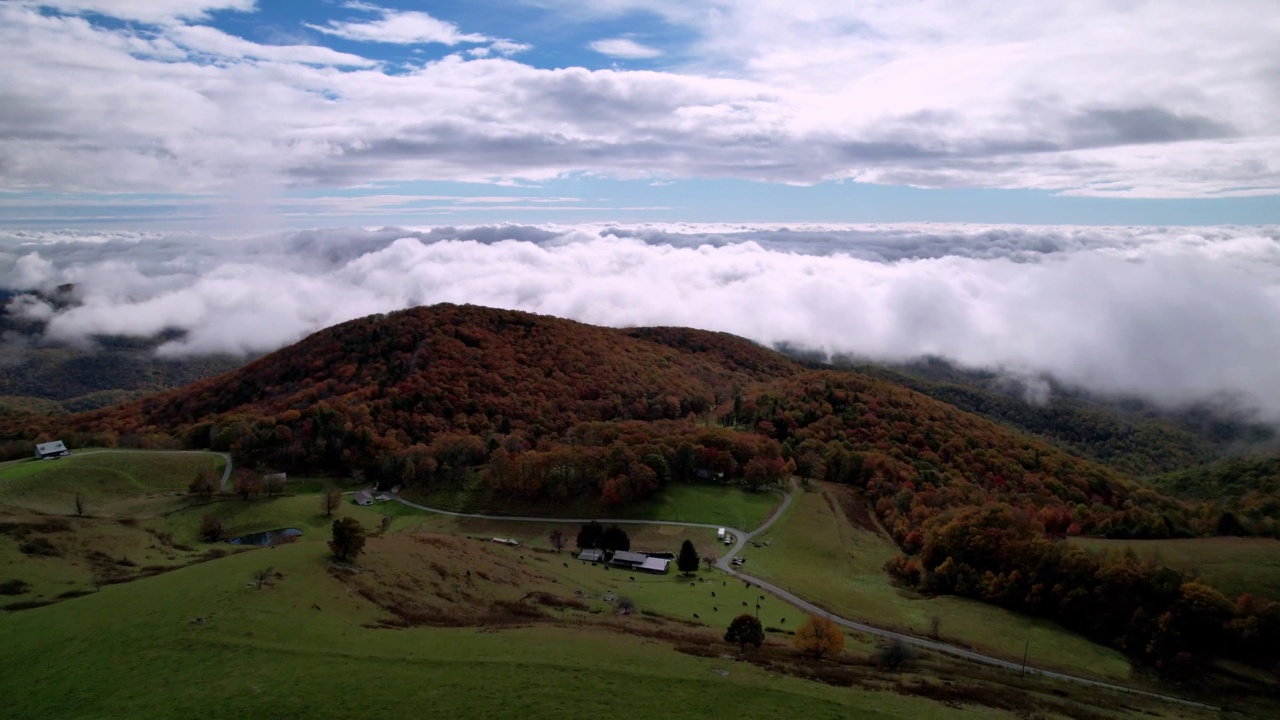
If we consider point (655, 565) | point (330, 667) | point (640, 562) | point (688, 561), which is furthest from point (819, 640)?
point (330, 667)

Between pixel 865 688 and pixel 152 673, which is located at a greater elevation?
pixel 152 673

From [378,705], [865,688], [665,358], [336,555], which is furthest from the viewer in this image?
[665,358]

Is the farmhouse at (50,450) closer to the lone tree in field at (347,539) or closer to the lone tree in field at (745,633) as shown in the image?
the lone tree in field at (347,539)

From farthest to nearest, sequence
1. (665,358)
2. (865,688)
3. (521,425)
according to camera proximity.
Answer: (665,358) < (521,425) < (865,688)

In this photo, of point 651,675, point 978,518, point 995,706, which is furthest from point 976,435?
point 651,675

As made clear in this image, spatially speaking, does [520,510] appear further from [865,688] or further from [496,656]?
[865,688]

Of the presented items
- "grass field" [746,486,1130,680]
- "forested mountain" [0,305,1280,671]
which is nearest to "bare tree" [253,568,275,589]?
"grass field" [746,486,1130,680]
